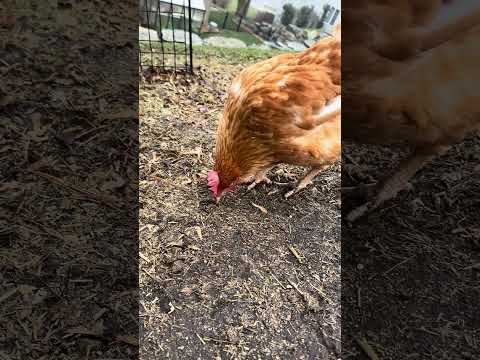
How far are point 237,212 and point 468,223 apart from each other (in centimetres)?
89

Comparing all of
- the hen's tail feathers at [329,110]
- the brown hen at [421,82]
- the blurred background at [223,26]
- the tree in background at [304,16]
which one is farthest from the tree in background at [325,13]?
the brown hen at [421,82]

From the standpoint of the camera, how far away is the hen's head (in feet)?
4.82

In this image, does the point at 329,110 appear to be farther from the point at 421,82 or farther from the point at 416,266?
the point at 416,266

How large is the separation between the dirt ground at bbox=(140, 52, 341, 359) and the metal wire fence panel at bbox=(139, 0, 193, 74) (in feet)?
1.30

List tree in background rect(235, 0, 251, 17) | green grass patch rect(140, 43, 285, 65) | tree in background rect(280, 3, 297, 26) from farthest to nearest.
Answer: green grass patch rect(140, 43, 285, 65), tree in background rect(280, 3, 297, 26), tree in background rect(235, 0, 251, 17)

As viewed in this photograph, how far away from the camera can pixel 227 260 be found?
137 cm

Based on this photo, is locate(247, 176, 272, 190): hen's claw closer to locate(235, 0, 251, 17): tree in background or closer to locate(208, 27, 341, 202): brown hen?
→ locate(208, 27, 341, 202): brown hen

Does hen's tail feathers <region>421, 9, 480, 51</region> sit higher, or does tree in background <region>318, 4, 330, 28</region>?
hen's tail feathers <region>421, 9, 480, 51</region>

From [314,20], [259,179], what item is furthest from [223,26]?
[259,179]

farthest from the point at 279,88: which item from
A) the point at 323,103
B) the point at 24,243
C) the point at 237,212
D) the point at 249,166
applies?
the point at 24,243

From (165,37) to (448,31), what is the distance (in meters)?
1.50

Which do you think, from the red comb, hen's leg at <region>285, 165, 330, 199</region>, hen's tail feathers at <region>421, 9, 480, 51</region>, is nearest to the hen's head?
the red comb

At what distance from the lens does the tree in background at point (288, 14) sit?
6.62 ft

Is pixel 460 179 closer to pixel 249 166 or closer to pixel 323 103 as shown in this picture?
pixel 323 103
